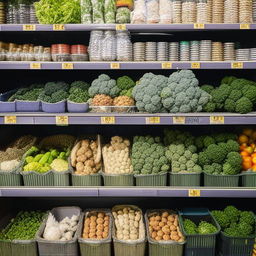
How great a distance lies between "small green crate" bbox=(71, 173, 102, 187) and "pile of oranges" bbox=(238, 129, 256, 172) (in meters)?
1.36

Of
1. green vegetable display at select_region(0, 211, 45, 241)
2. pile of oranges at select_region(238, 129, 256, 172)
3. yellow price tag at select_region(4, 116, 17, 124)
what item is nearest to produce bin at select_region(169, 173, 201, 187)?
pile of oranges at select_region(238, 129, 256, 172)

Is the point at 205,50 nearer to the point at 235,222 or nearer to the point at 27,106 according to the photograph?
the point at 235,222

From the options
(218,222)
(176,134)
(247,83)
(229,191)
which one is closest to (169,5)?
(247,83)

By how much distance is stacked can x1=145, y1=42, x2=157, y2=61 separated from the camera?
285 cm

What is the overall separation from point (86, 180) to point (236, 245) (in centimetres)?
141

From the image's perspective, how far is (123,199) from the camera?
3451mm

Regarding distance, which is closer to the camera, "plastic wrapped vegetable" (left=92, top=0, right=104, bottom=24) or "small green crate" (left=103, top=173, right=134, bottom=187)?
"small green crate" (left=103, top=173, right=134, bottom=187)

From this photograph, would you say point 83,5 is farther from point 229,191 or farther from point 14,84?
point 229,191

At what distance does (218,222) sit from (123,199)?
3.70 ft

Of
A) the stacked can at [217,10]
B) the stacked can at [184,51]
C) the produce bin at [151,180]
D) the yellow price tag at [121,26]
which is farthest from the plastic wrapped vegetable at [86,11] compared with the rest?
the produce bin at [151,180]

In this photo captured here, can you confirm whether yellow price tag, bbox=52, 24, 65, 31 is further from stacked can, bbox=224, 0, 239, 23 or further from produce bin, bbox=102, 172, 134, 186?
stacked can, bbox=224, 0, 239, 23

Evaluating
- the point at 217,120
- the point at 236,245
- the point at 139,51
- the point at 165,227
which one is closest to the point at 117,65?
the point at 139,51

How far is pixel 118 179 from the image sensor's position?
2717mm

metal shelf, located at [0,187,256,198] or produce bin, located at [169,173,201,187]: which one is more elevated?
produce bin, located at [169,173,201,187]
